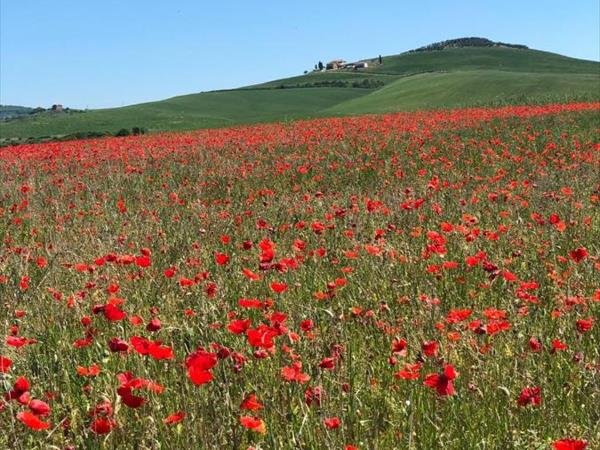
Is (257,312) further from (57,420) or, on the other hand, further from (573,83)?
(573,83)

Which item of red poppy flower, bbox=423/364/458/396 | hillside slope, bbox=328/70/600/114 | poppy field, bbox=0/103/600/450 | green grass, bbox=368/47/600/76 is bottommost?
poppy field, bbox=0/103/600/450

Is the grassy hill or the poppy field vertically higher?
the grassy hill

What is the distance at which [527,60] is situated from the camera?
95.4 meters

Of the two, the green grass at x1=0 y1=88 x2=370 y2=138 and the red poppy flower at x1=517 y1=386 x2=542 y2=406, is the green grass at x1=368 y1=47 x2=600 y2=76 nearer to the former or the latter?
the green grass at x1=0 y1=88 x2=370 y2=138

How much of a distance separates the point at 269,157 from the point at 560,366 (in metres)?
10.7

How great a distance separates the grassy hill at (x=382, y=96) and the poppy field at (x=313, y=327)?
3215 centimetres

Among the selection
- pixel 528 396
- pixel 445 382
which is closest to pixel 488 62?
pixel 528 396

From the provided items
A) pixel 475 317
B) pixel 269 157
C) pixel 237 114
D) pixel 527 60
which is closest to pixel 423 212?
pixel 475 317

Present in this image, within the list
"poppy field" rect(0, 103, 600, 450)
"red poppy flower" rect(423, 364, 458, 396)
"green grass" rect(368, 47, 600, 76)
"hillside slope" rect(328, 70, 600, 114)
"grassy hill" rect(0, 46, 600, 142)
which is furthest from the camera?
"green grass" rect(368, 47, 600, 76)

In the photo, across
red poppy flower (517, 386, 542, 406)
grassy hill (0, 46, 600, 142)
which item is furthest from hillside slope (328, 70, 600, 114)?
red poppy flower (517, 386, 542, 406)

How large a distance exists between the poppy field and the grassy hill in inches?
1266

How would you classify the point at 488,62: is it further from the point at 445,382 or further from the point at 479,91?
the point at 445,382

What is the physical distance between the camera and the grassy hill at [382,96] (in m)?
44.2

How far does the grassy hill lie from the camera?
4419 centimetres
